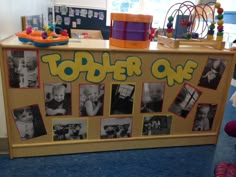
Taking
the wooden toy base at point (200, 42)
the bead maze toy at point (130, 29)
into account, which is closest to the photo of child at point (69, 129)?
the bead maze toy at point (130, 29)

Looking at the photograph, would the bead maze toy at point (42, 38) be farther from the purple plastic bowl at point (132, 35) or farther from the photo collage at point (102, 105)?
the purple plastic bowl at point (132, 35)

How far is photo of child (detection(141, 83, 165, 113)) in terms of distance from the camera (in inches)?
54.9

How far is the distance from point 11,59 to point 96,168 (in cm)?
78

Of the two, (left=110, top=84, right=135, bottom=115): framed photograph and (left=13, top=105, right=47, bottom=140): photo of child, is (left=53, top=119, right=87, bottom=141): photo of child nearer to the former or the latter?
(left=13, top=105, right=47, bottom=140): photo of child

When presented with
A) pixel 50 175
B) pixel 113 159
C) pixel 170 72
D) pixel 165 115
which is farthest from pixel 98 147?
pixel 170 72

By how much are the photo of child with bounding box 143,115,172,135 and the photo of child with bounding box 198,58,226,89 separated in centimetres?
33

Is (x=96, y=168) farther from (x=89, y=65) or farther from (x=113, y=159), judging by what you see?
(x=89, y=65)

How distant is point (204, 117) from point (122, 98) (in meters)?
0.63

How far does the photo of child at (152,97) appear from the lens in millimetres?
1395

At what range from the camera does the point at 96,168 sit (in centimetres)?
132

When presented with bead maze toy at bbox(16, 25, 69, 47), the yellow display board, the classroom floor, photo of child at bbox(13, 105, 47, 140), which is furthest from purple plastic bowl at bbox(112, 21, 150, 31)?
the classroom floor

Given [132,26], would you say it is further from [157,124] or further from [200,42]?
[157,124]

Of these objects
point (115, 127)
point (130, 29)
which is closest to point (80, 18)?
point (130, 29)

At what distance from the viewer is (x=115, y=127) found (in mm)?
1434
